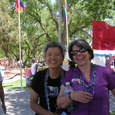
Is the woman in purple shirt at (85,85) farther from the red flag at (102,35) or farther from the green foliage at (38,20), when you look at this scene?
the green foliage at (38,20)

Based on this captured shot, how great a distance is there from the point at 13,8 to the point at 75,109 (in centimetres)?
3170

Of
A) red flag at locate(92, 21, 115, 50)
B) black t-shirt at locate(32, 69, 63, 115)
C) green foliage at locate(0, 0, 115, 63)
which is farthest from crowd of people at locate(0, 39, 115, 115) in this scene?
green foliage at locate(0, 0, 115, 63)

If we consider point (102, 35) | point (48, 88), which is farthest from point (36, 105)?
point (102, 35)

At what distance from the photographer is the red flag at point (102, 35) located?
615cm

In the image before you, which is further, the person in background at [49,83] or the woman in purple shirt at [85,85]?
the person in background at [49,83]

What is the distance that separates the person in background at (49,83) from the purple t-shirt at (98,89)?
483mm

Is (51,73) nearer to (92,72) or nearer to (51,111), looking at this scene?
(51,111)

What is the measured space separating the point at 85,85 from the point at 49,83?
641mm

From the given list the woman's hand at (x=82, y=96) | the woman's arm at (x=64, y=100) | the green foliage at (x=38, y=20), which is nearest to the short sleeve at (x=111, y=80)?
the woman's hand at (x=82, y=96)

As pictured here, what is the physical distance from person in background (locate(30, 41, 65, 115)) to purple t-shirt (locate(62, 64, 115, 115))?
19.0 inches

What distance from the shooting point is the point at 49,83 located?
2.97 m

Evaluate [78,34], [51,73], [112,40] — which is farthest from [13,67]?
[51,73]

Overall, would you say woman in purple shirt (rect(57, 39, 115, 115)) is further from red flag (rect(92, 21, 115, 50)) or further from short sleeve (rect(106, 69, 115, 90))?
red flag (rect(92, 21, 115, 50))

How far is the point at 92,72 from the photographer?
8.12ft
